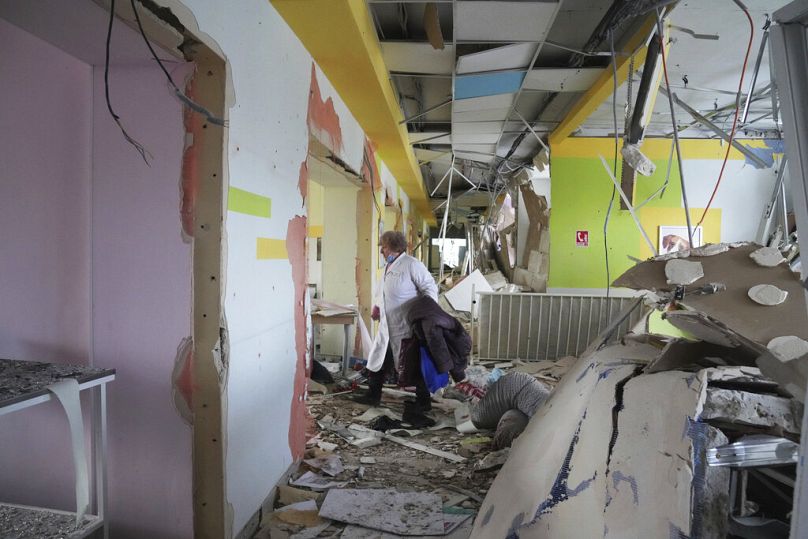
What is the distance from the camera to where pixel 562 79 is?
14.0 ft

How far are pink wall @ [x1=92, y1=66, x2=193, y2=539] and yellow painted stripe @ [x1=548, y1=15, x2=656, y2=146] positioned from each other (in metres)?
A: 3.01

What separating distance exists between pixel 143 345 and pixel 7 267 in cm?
69

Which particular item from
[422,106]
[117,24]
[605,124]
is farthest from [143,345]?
[605,124]

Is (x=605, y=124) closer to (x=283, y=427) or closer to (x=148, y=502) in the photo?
(x=283, y=427)

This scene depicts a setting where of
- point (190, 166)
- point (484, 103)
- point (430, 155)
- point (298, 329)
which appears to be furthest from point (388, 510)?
point (430, 155)

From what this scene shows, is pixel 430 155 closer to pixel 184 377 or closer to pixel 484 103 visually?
pixel 484 103

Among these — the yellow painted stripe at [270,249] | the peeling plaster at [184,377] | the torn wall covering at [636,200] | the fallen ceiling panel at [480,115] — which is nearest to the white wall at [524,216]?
the torn wall covering at [636,200]

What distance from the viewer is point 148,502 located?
1.94m

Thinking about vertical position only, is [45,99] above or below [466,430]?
above

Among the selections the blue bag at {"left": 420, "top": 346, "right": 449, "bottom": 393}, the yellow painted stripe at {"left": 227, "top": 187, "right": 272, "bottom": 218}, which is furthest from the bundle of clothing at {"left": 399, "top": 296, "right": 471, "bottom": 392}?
the yellow painted stripe at {"left": 227, "top": 187, "right": 272, "bottom": 218}

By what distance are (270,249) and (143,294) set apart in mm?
697

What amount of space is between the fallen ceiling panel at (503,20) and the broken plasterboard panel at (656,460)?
265 cm

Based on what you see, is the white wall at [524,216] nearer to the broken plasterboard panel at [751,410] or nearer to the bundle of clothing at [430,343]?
the bundle of clothing at [430,343]

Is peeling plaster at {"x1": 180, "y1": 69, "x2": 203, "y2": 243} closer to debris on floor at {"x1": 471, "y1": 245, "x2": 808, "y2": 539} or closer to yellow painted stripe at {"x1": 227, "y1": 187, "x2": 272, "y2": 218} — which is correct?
yellow painted stripe at {"x1": 227, "y1": 187, "x2": 272, "y2": 218}
